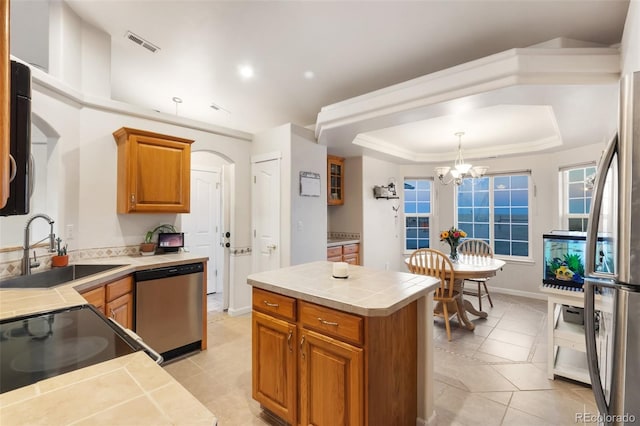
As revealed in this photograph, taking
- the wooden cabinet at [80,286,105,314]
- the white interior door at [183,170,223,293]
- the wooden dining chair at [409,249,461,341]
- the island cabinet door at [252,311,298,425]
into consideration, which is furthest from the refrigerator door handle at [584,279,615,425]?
the white interior door at [183,170,223,293]

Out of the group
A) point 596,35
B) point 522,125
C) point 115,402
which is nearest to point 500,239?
point 522,125

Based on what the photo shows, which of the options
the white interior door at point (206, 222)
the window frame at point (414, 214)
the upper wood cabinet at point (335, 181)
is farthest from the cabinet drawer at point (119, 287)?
the window frame at point (414, 214)

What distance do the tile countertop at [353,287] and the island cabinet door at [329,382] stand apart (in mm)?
208

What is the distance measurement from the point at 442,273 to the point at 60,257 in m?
3.52

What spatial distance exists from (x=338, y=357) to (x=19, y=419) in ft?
3.94

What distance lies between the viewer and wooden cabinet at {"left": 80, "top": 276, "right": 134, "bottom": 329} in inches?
80.5

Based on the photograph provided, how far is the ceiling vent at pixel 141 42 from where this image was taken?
272 centimetres

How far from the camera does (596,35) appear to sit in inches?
84.9

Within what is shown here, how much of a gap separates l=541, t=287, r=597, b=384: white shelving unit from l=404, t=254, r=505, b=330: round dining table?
0.74 m

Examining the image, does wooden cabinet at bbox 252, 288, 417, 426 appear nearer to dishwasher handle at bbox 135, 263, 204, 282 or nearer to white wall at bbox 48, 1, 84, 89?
dishwasher handle at bbox 135, 263, 204, 282

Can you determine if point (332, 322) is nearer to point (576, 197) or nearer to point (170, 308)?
point (170, 308)

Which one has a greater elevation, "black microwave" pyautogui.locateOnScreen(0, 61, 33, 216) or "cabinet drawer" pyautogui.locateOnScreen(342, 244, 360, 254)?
"black microwave" pyautogui.locateOnScreen(0, 61, 33, 216)

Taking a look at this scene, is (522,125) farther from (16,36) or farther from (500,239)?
(16,36)

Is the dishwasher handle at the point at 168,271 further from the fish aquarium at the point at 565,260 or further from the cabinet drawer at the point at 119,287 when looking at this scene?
the fish aquarium at the point at 565,260
